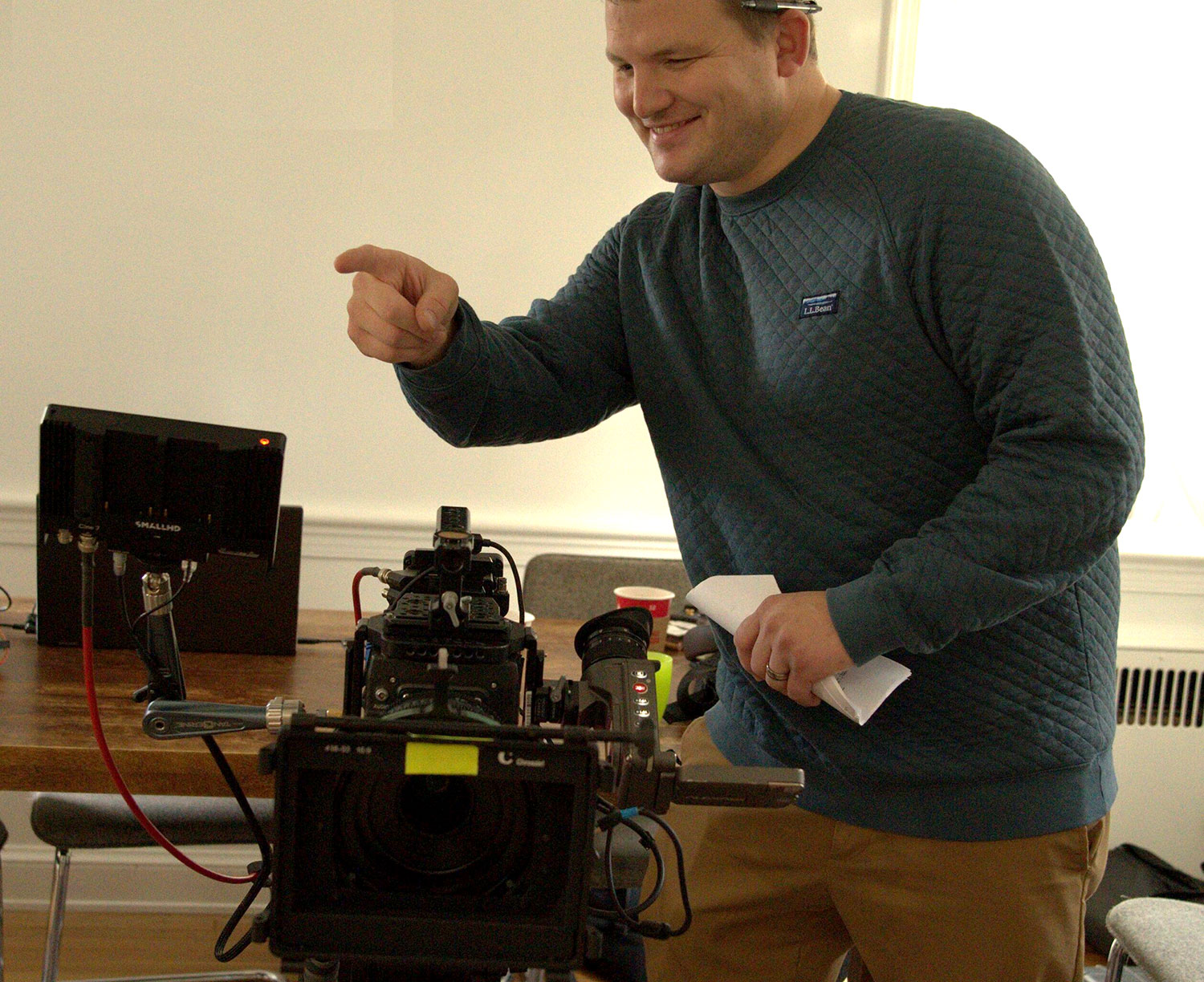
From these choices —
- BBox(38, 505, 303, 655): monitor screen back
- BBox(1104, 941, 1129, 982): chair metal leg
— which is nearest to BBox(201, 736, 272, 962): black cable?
BBox(38, 505, 303, 655): monitor screen back

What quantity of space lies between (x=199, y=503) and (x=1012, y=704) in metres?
0.84

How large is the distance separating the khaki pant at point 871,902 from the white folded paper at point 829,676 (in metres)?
0.18

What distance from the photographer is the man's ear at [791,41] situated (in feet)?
3.77

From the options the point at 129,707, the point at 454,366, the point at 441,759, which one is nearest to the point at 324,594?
the point at 129,707

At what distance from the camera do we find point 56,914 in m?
1.96

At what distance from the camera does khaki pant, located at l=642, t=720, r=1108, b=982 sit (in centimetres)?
107

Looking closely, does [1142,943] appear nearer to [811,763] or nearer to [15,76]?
[811,763]

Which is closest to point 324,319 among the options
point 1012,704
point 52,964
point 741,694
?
point 52,964

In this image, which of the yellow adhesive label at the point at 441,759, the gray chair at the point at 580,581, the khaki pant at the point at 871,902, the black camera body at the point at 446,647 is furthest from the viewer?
the gray chair at the point at 580,581

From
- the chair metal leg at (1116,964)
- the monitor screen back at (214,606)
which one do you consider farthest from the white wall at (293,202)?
the chair metal leg at (1116,964)

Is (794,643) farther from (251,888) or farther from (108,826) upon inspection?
(108,826)

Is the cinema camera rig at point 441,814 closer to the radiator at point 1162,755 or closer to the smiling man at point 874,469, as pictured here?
the smiling man at point 874,469

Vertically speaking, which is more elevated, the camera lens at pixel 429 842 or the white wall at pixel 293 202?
the white wall at pixel 293 202

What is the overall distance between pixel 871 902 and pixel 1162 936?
82 centimetres
